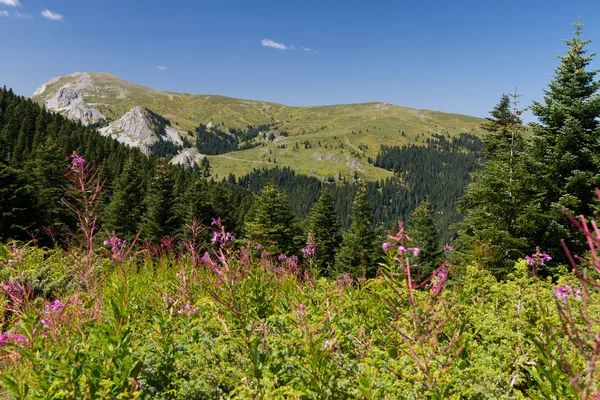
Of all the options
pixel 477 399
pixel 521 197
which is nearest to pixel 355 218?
pixel 521 197

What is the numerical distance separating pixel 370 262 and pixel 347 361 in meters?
39.1

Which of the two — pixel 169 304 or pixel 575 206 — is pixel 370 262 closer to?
pixel 575 206

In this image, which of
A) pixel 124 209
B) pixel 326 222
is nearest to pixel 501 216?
pixel 326 222

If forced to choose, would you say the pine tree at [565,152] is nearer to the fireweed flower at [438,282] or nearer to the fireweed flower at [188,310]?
the fireweed flower at [438,282]

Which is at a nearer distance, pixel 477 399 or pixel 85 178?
pixel 477 399

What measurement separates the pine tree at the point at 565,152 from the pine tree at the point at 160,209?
1677 inches

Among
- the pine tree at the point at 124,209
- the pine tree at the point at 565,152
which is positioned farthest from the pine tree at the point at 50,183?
the pine tree at the point at 565,152

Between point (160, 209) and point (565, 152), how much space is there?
45.3m

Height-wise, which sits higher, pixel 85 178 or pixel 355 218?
pixel 85 178

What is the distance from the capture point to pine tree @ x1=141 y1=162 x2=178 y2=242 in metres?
46.4

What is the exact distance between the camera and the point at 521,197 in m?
17.8

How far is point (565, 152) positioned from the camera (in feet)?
57.7

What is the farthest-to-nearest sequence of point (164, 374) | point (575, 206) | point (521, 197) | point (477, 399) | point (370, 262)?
point (370, 262), point (521, 197), point (575, 206), point (164, 374), point (477, 399)

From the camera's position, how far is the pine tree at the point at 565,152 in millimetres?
16938
